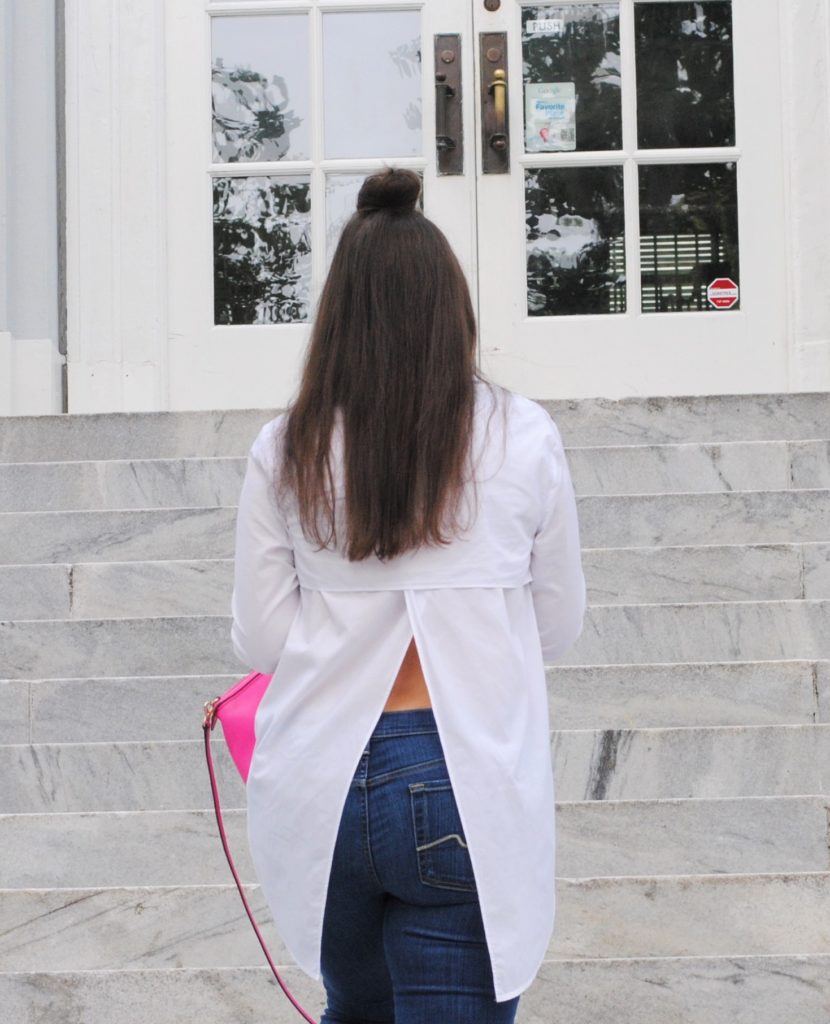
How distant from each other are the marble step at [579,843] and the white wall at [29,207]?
8.62 feet

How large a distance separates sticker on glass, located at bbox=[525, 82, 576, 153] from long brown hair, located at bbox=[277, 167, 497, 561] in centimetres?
415

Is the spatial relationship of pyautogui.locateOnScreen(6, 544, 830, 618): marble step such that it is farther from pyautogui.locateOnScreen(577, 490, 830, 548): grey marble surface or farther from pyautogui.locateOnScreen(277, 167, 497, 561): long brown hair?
pyautogui.locateOnScreen(277, 167, 497, 561): long brown hair

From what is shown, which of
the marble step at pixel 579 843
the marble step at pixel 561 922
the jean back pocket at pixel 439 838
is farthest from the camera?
the marble step at pixel 579 843

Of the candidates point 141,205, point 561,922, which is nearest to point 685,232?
point 141,205

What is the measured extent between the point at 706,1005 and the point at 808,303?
342 cm

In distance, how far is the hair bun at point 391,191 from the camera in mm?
1754

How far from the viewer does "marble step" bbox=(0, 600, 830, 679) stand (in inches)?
153

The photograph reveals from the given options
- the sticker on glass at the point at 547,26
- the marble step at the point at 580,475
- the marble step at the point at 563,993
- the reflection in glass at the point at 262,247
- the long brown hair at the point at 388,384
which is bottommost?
the marble step at the point at 563,993

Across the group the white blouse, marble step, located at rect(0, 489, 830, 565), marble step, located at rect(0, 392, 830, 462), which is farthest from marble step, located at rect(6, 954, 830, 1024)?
marble step, located at rect(0, 392, 830, 462)

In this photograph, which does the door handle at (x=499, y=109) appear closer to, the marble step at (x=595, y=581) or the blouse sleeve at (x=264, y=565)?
the marble step at (x=595, y=581)

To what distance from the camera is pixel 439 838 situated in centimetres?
160

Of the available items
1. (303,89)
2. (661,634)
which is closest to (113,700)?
(661,634)

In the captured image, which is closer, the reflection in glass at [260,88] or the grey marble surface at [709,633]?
the grey marble surface at [709,633]

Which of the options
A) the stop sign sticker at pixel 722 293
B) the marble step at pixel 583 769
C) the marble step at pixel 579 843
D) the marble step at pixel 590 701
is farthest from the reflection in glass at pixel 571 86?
Answer: the marble step at pixel 579 843
